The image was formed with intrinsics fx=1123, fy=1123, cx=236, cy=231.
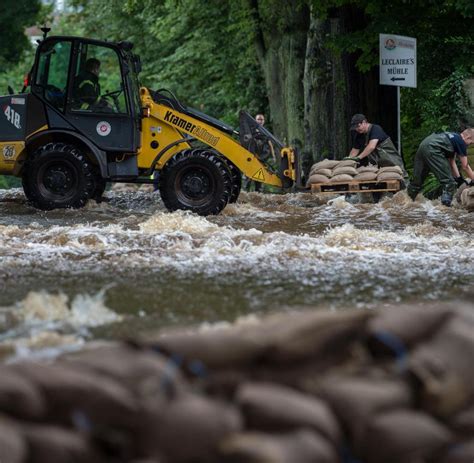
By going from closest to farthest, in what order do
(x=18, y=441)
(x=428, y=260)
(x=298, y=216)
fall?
(x=18, y=441)
(x=428, y=260)
(x=298, y=216)

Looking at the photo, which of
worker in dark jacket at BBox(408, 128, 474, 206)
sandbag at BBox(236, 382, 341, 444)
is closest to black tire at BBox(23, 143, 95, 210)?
worker in dark jacket at BBox(408, 128, 474, 206)

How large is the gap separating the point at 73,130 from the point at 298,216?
11.7 ft

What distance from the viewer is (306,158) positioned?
21859 mm

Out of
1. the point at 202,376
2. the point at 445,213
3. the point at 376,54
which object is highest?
the point at 376,54

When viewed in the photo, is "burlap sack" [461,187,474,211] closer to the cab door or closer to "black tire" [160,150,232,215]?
"black tire" [160,150,232,215]

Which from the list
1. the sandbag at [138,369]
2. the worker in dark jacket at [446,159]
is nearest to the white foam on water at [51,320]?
the sandbag at [138,369]

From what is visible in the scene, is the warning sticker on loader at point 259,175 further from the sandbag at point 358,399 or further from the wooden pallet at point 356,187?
the sandbag at point 358,399

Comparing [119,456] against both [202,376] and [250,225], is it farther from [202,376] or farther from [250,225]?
[250,225]

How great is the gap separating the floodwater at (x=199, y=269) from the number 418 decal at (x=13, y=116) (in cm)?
167

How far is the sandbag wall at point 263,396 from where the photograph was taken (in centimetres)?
352

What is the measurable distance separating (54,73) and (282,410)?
13403 millimetres

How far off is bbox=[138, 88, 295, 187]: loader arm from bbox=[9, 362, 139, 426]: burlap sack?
13306 mm

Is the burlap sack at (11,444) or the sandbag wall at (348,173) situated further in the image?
the sandbag wall at (348,173)

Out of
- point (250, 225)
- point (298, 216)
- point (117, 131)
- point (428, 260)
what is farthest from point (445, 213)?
point (428, 260)
